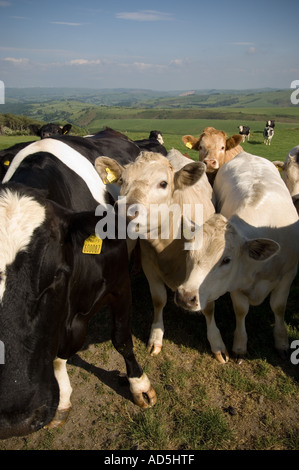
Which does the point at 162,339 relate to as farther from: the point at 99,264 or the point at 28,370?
the point at 28,370

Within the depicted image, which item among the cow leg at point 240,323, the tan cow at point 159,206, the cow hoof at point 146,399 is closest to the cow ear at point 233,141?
the tan cow at point 159,206

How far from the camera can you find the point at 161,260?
432cm

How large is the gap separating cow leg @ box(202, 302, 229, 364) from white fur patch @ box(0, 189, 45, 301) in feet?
8.56

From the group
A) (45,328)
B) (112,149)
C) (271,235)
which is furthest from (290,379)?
(112,149)

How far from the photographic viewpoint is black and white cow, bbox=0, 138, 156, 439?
2029 mm

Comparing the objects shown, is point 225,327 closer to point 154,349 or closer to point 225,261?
point 154,349

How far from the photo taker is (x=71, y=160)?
146 inches

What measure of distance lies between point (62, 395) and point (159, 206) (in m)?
2.17

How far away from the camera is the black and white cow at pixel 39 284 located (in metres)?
2.03

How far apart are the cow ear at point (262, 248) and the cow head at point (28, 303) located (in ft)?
6.10

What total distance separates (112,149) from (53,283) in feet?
11.4

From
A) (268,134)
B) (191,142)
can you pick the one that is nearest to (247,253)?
(191,142)

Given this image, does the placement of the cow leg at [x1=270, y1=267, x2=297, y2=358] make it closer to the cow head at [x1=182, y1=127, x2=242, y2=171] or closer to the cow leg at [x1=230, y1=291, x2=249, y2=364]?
the cow leg at [x1=230, y1=291, x2=249, y2=364]
